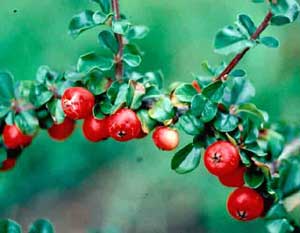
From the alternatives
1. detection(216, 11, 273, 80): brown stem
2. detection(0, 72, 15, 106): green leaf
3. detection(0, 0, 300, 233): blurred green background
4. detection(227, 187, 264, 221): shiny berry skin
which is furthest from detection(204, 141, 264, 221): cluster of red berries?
detection(0, 0, 300, 233): blurred green background

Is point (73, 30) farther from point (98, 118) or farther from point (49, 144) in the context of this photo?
point (49, 144)

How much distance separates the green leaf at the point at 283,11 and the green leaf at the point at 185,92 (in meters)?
0.15

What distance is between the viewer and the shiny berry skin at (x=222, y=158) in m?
0.89

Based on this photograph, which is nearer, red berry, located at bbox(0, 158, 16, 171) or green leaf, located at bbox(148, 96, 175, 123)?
green leaf, located at bbox(148, 96, 175, 123)

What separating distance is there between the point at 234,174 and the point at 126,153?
2.03ft

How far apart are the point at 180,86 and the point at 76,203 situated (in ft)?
2.12

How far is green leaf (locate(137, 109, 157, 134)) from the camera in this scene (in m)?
0.95

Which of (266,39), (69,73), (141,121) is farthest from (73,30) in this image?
(266,39)

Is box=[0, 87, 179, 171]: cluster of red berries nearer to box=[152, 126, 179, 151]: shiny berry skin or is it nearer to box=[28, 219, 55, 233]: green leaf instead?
box=[152, 126, 179, 151]: shiny berry skin

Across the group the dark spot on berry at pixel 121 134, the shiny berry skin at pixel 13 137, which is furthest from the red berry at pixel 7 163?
the dark spot on berry at pixel 121 134

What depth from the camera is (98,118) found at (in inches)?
37.7

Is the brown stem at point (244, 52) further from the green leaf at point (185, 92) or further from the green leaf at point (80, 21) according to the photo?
the green leaf at point (80, 21)

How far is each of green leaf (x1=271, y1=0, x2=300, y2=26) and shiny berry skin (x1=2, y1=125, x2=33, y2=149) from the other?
0.43 meters

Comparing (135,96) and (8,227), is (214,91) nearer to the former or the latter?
(135,96)
